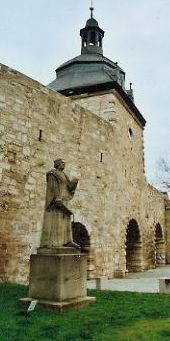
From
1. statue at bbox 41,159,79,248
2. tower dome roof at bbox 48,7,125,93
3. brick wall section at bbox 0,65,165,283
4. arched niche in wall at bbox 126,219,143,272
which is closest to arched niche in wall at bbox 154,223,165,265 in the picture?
brick wall section at bbox 0,65,165,283

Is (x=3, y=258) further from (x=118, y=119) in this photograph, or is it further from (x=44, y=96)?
(x=118, y=119)

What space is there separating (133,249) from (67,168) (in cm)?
674

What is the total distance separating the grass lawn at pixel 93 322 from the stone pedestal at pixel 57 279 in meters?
0.18

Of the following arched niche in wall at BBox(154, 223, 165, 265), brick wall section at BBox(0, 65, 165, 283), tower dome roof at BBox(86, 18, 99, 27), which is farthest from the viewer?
arched niche in wall at BBox(154, 223, 165, 265)

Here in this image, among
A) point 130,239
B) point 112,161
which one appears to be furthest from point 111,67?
point 130,239

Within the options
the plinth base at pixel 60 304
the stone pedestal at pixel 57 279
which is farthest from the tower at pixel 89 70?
the plinth base at pixel 60 304

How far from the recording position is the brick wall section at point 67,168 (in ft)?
27.5

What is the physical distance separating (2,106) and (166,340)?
617 cm

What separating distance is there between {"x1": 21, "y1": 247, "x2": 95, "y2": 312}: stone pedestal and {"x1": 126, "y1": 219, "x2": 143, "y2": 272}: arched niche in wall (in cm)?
987

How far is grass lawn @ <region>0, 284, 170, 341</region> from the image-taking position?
3977mm

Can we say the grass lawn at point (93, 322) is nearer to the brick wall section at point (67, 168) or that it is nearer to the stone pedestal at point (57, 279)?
the stone pedestal at point (57, 279)

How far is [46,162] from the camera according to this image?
Answer: 950 centimetres

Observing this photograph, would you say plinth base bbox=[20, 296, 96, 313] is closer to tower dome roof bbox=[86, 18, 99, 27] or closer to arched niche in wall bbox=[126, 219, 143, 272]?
arched niche in wall bbox=[126, 219, 143, 272]

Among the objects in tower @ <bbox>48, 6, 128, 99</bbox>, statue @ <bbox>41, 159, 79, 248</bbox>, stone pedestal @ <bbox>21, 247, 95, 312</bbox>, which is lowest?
stone pedestal @ <bbox>21, 247, 95, 312</bbox>
